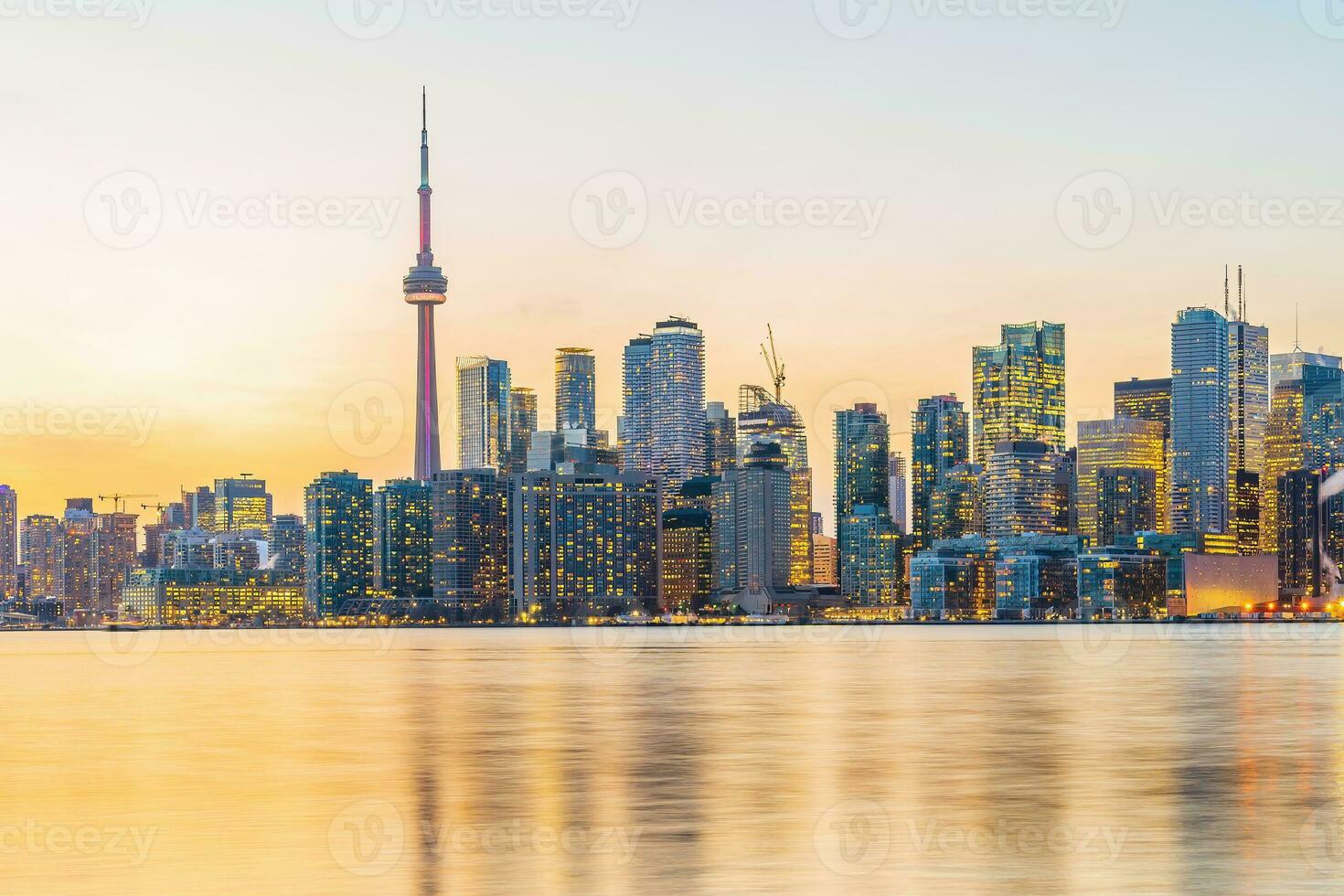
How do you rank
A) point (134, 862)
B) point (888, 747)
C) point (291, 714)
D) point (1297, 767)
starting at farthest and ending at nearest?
point (291, 714), point (888, 747), point (1297, 767), point (134, 862)

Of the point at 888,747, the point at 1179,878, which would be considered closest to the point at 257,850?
the point at 1179,878

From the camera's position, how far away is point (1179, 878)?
120 feet

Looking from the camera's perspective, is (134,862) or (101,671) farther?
(101,671)

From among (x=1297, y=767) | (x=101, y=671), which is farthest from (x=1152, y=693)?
(x=101, y=671)

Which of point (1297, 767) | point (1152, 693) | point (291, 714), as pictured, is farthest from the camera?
point (1152, 693)

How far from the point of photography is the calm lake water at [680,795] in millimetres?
37625

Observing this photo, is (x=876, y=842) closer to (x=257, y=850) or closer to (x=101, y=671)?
(x=257, y=850)

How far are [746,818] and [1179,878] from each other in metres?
13.3

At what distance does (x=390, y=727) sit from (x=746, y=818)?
132 ft

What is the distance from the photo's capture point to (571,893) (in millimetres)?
34781

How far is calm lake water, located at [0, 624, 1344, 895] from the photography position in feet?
123

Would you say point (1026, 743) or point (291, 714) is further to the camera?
point (291, 714)

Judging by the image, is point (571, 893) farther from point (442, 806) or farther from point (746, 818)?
point (442, 806)

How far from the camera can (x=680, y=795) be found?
52219mm
